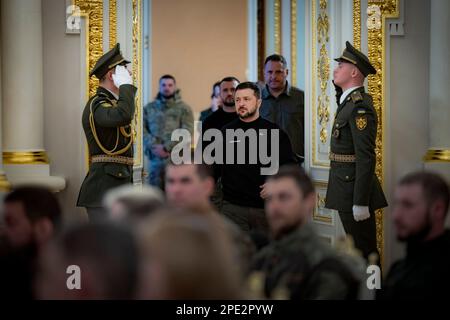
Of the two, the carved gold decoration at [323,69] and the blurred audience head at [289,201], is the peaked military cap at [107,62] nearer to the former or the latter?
the carved gold decoration at [323,69]

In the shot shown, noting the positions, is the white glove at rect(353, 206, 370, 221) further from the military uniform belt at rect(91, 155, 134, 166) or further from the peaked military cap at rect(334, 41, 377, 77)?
the military uniform belt at rect(91, 155, 134, 166)

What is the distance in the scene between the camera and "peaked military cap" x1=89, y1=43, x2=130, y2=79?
6.51 m

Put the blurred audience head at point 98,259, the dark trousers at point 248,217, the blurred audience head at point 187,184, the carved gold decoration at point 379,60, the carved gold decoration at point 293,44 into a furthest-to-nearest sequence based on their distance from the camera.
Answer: the carved gold decoration at point 293,44 < the carved gold decoration at point 379,60 < the dark trousers at point 248,217 < the blurred audience head at point 187,184 < the blurred audience head at point 98,259

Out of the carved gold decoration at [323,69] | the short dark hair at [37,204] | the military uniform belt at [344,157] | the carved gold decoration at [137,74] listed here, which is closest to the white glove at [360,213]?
the military uniform belt at [344,157]

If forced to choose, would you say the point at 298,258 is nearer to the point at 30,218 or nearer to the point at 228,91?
the point at 30,218

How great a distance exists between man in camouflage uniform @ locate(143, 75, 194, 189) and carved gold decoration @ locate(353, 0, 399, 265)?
2.58 meters

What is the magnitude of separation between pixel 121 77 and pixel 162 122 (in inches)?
125

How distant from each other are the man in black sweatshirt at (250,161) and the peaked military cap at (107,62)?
80 cm

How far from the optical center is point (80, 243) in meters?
2.36

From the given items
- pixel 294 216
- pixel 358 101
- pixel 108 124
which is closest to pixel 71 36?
pixel 108 124

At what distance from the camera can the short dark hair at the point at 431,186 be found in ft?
12.5

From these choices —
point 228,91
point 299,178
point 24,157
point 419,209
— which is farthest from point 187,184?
point 228,91
